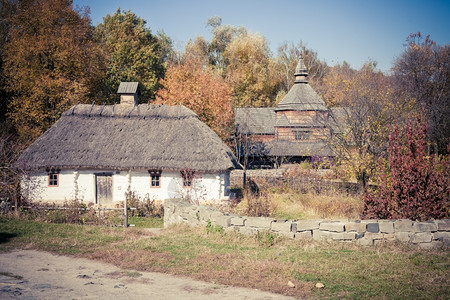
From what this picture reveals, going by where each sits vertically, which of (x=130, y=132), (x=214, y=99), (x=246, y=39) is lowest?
(x=130, y=132)

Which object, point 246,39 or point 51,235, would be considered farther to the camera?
point 246,39

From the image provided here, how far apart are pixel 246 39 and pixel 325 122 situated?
32.8 meters

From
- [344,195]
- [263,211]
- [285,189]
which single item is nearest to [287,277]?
[263,211]

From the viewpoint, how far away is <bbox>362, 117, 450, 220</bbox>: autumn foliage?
440 inches

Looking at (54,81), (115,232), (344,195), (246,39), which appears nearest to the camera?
(115,232)

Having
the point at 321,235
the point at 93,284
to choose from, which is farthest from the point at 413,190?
the point at 93,284

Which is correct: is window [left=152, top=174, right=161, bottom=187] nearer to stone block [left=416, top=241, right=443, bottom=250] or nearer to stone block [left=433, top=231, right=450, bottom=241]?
stone block [left=416, top=241, right=443, bottom=250]

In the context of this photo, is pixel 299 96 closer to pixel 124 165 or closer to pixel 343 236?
pixel 124 165

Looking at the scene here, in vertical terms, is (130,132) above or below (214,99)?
below

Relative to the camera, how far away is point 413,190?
11.4 m

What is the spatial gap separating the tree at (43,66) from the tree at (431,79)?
89.4 feet

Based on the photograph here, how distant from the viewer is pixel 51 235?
11.8 m

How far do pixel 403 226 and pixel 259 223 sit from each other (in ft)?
13.0

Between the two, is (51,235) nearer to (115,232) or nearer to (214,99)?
(115,232)
